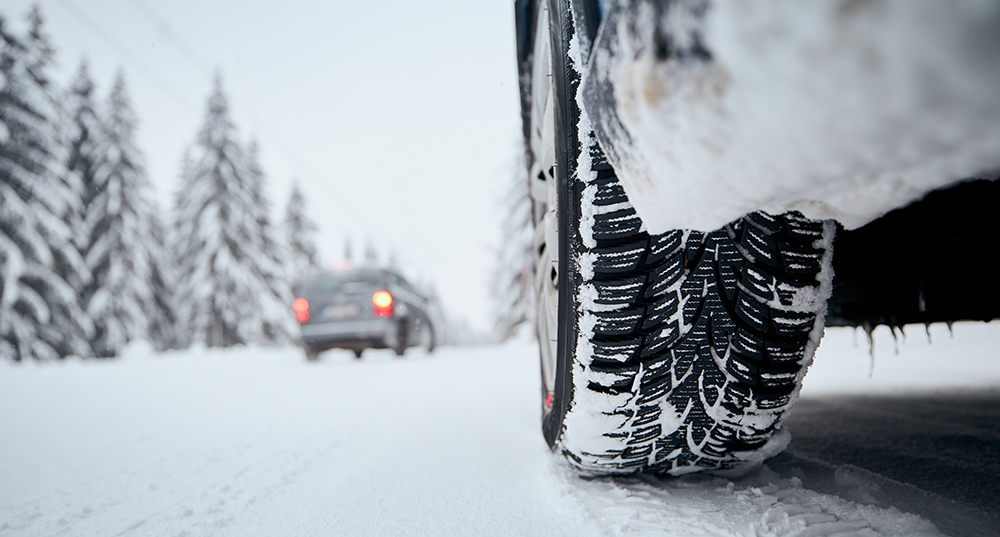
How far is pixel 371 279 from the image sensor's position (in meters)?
6.42

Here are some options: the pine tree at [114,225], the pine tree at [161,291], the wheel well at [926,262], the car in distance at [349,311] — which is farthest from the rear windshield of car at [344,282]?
Result: the pine tree at [161,291]

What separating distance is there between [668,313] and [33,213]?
17.9 meters

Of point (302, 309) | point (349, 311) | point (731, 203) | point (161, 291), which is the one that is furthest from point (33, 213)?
point (731, 203)

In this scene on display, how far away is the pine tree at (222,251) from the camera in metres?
17.7

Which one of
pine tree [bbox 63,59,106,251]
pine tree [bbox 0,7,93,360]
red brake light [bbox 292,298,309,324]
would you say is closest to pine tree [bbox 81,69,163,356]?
pine tree [bbox 63,59,106,251]

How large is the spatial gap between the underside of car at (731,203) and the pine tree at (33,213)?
1652 centimetres

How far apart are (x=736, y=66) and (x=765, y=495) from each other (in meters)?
0.97

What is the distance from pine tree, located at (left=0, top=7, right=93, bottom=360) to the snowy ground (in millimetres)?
13612

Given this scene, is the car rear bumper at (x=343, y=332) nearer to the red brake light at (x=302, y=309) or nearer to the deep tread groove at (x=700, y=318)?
the red brake light at (x=302, y=309)

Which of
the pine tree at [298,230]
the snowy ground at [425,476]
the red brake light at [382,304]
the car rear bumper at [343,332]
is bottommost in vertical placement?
the car rear bumper at [343,332]

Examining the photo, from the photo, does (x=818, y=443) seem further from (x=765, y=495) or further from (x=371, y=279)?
(x=371, y=279)

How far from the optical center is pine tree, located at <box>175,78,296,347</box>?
17672mm

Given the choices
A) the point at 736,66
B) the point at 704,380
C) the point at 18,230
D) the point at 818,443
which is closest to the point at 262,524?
the point at 704,380

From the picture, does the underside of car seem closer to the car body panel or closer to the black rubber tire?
the black rubber tire
